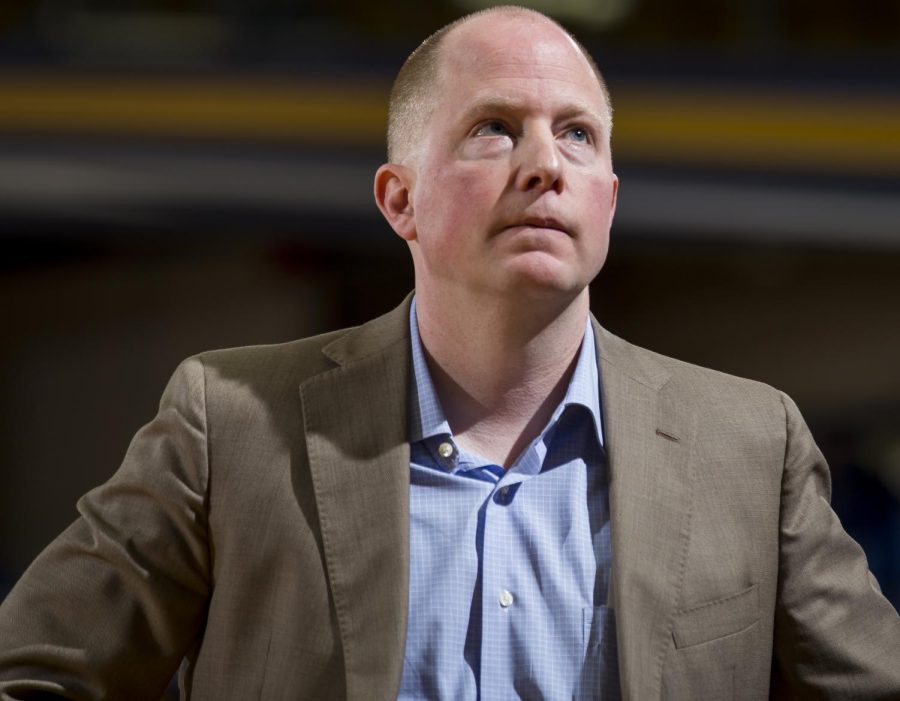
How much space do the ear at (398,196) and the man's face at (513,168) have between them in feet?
0.08

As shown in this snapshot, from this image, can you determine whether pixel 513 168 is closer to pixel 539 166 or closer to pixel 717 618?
pixel 539 166

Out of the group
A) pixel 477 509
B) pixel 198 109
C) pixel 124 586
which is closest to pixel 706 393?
pixel 477 509

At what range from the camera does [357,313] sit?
377 centimetres

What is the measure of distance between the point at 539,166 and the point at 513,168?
3 centimetres

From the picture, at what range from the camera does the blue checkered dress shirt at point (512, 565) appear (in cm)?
116

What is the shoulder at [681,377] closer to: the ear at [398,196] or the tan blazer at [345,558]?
the tan blazer at [345,558]

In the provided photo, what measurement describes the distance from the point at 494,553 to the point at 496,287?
24cm

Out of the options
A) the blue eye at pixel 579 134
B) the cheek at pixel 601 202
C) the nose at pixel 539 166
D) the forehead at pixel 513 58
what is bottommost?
the cheek at pixel 601 202

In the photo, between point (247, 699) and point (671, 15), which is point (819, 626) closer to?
point (247, 699)

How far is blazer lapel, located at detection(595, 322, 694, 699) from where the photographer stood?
1165mm

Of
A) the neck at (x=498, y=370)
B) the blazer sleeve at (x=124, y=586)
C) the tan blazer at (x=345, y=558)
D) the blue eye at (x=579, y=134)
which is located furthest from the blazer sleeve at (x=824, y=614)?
the blazer sleeve at (x=124, y=586)

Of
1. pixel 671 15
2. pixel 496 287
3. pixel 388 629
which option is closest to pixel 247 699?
pixel 388 629

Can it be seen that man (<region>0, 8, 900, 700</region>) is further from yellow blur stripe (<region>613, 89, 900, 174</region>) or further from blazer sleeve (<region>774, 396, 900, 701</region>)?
yellow blur stripe (<region>613, 89, 900, 174</region>)

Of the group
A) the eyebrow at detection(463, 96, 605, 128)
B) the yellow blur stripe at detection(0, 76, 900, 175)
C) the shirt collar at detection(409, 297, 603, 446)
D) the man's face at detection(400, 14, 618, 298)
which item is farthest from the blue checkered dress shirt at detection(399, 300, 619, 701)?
the yellow blur stripe at detection(0, 76, 900, 175)
